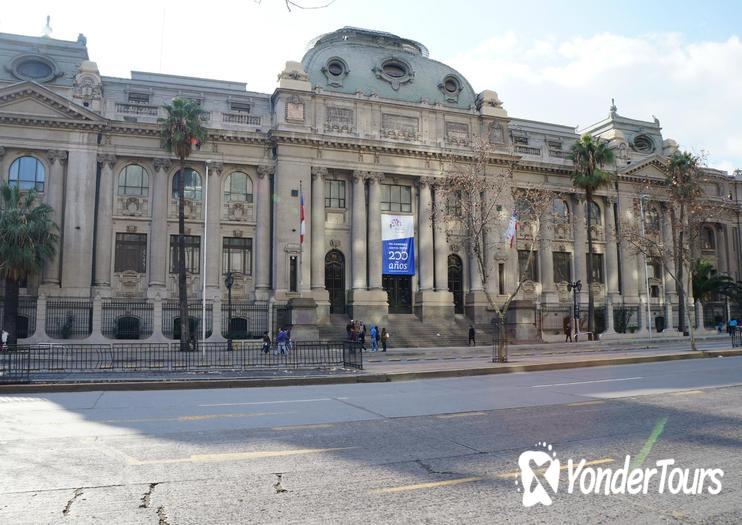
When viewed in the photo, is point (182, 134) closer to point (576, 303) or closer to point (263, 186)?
point (263, 186)

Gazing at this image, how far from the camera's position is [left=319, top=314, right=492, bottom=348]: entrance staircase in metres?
38.7

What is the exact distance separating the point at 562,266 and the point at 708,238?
20.6 m

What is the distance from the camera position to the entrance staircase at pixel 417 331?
127 ft

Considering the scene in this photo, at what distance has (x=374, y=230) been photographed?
141ft

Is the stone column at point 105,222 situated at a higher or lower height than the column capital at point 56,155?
lower

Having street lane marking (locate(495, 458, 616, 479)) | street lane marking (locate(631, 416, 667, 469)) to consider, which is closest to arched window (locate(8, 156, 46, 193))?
street lane marking (locate(631, 416, 667, 469))

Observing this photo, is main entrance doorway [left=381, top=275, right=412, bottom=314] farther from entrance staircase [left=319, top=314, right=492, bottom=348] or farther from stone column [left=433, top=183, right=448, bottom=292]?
stone column [left=433, top=183, right=448, bottom=292]

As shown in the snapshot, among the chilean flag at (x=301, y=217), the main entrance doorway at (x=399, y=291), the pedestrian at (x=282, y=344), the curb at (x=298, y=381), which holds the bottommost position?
the curb at (x=298, y=381)

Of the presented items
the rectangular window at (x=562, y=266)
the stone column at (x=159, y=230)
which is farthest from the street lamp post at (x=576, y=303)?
the stone column at (x=159, y=230)

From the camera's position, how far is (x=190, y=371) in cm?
1977

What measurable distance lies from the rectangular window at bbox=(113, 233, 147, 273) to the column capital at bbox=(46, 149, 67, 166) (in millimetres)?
5895

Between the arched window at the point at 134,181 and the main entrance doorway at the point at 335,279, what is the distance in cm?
1354

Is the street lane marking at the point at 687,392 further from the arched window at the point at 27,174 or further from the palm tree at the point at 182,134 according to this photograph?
the arched window at the point at 27,174

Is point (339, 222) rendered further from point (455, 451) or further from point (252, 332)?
point (455, 451)
